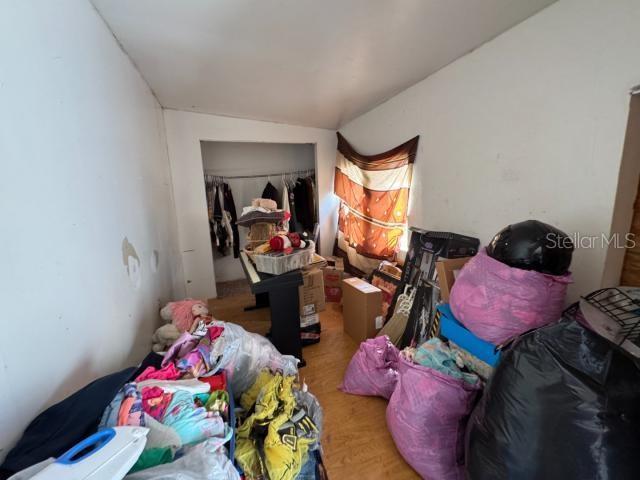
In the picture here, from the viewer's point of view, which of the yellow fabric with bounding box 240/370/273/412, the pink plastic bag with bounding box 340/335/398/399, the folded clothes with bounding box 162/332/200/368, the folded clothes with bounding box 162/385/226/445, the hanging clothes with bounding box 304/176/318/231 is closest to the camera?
the folded clothes with bounding box 162/385/226/445

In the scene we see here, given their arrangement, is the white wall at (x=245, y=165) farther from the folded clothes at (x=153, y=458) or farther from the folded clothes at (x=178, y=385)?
the folded clothes at (x=153, y=458)

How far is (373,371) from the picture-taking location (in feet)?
5.32

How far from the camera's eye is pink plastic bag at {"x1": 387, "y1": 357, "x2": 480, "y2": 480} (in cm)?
117

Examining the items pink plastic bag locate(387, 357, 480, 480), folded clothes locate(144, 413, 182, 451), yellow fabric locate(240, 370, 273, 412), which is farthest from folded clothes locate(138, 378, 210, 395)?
pink plastic bag locate(387, 357, 480, 480)

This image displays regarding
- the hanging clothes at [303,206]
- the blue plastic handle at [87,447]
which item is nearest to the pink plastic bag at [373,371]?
the blue plastic handle at [87,447]

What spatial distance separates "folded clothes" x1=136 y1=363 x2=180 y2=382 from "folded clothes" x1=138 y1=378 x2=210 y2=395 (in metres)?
0.05

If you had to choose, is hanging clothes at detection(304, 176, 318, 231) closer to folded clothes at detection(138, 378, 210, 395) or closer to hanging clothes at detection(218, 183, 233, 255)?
hanging clothes at detection(218, 183, 233, 255)

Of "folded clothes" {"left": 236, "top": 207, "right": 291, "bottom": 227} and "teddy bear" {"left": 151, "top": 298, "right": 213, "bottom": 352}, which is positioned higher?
"folded clothes" {"left": 236, "top": 207, "right": 291, "bottom": 227}

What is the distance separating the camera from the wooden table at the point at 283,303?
170cm

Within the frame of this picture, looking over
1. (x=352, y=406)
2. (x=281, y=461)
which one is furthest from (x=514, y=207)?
(x=281, y=461)

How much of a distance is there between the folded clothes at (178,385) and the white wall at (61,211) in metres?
0.21

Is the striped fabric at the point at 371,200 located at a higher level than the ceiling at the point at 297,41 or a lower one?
lower

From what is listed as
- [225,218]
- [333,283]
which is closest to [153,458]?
[333,283]

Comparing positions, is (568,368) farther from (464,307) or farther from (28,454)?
(28,454)
